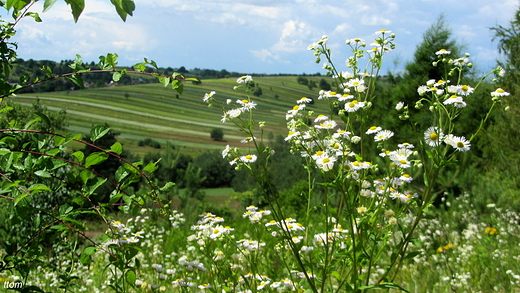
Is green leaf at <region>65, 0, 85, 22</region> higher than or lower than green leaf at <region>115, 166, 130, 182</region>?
higher

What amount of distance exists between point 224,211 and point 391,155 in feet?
25.5

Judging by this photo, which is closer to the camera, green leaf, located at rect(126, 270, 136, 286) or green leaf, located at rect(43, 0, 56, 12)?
green leaf, located at rect(43, 0, 56, 12)

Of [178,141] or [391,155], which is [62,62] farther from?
[178,141]

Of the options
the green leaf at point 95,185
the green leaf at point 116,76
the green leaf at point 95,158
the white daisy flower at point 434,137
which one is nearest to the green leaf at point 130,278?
the green leaf at point 95,185

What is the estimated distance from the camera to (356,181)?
2047 millimetres

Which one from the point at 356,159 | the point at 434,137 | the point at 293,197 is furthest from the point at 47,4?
the point at 293,197

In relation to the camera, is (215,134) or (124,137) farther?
(215,134)

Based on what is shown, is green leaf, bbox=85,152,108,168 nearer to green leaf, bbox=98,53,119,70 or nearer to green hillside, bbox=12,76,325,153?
green leaf, bbox=98,53,119,70

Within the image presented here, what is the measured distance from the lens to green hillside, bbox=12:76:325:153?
25000 mm

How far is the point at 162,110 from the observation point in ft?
112

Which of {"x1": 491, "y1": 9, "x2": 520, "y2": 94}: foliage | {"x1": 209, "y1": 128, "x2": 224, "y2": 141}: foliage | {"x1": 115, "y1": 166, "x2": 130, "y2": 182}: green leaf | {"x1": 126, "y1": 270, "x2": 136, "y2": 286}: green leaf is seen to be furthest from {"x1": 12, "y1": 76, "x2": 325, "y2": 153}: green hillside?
{"x1": 115, "y1": 166, "x2": 130, "y2": 182}: green leaf

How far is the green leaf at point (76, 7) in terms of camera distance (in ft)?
3.67

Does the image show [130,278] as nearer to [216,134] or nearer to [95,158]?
[95,158]

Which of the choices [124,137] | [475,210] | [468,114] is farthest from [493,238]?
[124,137]
